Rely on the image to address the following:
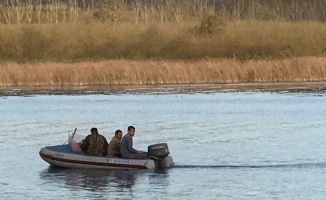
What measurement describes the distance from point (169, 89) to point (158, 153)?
27.0m

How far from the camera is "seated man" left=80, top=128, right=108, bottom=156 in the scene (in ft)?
Answer: 74.4

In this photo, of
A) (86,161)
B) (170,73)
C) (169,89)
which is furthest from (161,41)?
(86,161)

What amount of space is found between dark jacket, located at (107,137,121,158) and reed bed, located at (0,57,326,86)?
26689mm

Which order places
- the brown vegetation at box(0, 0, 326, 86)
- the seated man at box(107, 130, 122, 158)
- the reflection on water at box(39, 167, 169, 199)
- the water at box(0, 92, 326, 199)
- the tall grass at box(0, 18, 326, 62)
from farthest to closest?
1. the tall grass at box(0, 18, 326, 62)
2. the brown vegetation at box(0, 0, 326, 86)
3. the seated man at box(107, 130, 122, 158)
4. the water at box(0, 92, 326, 199)
5. the reflection on water at box(39, 167, 169, 199)

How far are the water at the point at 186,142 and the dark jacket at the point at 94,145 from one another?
0.47 meters

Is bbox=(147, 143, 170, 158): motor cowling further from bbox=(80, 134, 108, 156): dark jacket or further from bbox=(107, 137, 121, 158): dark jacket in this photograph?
bbox=(80, 134, 108, 156): dark jacket

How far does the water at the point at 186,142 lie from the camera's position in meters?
20.3

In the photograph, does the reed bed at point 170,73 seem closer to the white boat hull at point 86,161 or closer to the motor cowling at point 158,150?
the white boat hull at point 86,161

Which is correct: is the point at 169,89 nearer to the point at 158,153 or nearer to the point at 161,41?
the point at 161,41

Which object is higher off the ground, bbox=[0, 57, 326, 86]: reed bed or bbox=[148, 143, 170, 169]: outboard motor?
bbox=[0, 57, 326, 86]: reed bed

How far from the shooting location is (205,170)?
22.9 metres

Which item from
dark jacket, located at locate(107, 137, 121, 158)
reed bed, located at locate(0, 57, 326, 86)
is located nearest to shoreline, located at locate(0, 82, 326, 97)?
reed bed, located at locate(0, 57, 326, 86)

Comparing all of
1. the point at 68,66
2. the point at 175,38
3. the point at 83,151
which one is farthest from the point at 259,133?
the point at 175,38

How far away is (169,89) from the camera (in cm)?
4944
